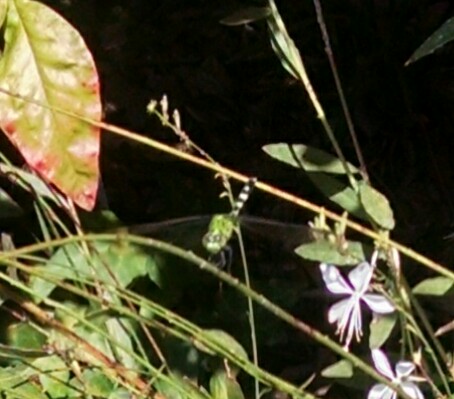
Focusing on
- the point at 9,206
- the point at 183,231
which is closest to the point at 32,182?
the point at 9,206

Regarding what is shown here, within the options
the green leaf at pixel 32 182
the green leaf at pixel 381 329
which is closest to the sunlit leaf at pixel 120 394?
the green leaf at pixel 32 182

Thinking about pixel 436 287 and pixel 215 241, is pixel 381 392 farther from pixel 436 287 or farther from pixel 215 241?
pixel 215 241

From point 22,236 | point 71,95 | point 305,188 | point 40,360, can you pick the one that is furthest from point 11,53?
point 305,188

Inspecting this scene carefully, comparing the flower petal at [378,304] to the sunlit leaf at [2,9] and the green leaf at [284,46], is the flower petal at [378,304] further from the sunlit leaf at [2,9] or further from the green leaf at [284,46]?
the sunlit leaf at [2,9]

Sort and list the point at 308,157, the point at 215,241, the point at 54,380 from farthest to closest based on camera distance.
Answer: the point at 54,380 < the point at 308,157 < the point at 215,241

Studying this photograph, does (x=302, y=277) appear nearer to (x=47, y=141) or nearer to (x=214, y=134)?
(x=214, y=134)
